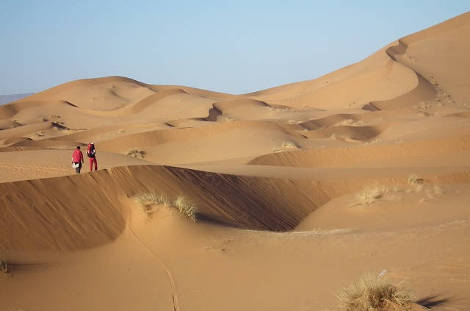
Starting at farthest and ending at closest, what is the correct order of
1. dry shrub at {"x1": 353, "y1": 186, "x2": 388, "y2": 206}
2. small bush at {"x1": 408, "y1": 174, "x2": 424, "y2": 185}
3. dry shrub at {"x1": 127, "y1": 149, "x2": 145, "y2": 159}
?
1. dry shrub at {"x1": 127, "y1": 149, "x2": 145, "y2": 159}
2. small bush at {"x1": 408, "y1": 174, "x2": 424, "y2": 185}
3. dry shrub at {"x1": 353, "y1": 186, "x2": 388, "y2": 206}

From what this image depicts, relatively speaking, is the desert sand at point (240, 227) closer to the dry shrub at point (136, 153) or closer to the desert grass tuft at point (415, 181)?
the desert grass tuft at point (415, 181)

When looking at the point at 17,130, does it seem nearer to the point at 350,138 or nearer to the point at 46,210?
the point at 350,138

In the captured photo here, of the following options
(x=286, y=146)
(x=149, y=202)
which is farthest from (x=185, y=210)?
(x=286, y=146)

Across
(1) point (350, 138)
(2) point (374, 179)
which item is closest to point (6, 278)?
(2) point (374, 179)

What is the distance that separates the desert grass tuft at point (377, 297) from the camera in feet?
18.3

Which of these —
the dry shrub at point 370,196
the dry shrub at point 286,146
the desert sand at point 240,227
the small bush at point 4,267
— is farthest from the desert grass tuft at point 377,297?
the dry shrub at point 286,146

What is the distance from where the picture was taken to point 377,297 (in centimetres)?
570

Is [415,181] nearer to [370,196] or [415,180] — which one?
[415,180]

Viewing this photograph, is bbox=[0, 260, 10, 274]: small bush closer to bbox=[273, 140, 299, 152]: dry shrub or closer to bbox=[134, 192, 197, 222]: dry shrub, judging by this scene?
bbox=[134, 192, 197, 222]: dry shrub

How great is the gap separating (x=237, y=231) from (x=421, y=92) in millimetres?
44851

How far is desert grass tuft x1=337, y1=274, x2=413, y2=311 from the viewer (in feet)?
18.3

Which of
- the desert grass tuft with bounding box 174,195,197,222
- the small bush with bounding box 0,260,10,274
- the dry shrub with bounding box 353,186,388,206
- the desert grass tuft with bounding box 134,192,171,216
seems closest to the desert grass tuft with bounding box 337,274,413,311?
the small bush with bounding box 0,260,10,274

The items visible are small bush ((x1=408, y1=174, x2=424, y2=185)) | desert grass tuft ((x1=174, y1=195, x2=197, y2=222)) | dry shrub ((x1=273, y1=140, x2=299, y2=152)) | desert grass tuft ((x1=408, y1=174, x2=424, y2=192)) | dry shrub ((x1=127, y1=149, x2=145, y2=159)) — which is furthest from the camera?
dry shrub ((x1=127, y1=149, x2=145, y2=159))

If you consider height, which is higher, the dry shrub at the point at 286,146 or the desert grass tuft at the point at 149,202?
the dry shrub at the point at 286,146
